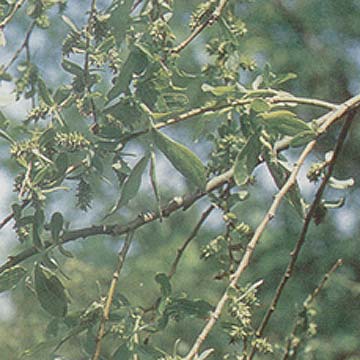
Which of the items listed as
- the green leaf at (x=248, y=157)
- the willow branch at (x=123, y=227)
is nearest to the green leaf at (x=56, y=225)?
the willow branch at (x=123, y=227)

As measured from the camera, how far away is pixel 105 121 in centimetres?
50

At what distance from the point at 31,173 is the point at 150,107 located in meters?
0.07

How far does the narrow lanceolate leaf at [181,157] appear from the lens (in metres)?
0.45

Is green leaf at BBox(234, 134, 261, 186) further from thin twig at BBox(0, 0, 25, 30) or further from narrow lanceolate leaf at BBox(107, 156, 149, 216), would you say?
thin twig at BBox(0, 0, 25, 30)

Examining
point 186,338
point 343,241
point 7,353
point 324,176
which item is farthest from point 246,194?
point 7,353

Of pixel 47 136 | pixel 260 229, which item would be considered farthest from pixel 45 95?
pixel 260 229

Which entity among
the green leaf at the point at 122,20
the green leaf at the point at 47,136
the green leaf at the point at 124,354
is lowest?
the green leaf at the point at 124,354

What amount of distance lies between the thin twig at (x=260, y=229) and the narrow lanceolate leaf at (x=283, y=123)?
0.06 feet

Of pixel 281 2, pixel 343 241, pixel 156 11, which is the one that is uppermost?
pixel 156 11

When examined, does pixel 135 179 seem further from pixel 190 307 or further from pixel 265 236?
pixel 265 236

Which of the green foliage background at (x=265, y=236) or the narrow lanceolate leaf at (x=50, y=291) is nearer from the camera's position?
the narrow lanceolate leaf at (x=50, y=291)

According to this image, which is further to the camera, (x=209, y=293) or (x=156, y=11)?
(x=209, y=293)

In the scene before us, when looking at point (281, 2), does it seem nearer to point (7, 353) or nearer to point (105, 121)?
point (7, 353)

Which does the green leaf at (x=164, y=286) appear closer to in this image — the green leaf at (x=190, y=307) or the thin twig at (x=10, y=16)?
the green leaf at (x=190, y=307)
